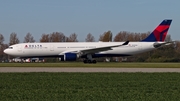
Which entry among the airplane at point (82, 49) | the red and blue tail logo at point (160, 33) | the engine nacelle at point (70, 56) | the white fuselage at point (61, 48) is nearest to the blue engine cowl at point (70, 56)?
the engine nacelle at point (70, 56)

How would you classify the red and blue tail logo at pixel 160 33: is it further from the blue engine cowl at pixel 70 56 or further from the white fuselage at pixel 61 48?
the blue engine cowl at pixel 70 56

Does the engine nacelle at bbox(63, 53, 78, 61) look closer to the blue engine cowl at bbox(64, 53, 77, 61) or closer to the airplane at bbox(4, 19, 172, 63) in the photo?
the blue engine cowl at bbox(64, 53, 77, 61)

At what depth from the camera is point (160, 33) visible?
1981 inches

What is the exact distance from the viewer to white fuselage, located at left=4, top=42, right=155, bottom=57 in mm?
47875

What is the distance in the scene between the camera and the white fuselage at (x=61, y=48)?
157ft

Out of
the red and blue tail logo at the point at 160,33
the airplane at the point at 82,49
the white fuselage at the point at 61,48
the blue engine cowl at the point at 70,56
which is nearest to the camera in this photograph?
the blue engine cowl at the point at 70,56

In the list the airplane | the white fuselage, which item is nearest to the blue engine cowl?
the airplane

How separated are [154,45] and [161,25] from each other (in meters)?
3.23

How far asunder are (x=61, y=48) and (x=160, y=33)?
13162mm

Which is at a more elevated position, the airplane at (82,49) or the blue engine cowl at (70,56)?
the airplane at (82,49)

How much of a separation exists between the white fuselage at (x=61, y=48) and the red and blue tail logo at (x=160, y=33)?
1.06 m

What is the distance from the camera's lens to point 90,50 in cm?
4697

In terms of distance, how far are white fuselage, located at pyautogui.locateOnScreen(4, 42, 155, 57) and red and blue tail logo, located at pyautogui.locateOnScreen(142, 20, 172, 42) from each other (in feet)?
3.46

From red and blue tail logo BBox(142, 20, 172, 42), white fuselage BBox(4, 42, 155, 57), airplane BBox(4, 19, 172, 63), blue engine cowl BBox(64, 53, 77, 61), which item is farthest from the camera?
red and blue tail logo BBox(142, 20, 172, 42)
